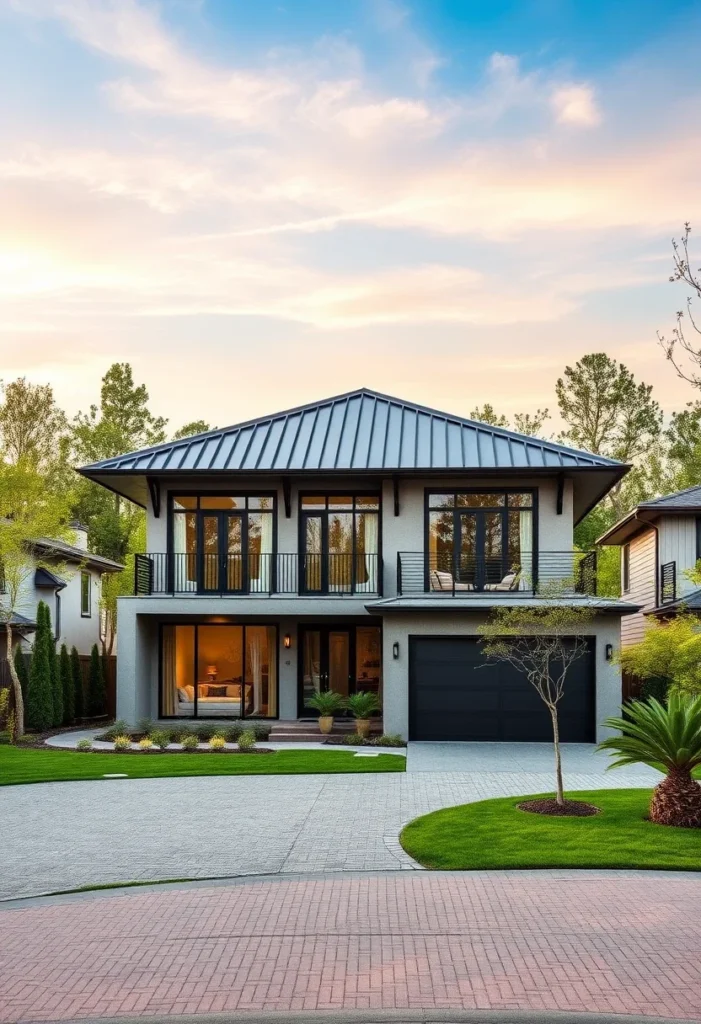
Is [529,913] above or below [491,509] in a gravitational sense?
below

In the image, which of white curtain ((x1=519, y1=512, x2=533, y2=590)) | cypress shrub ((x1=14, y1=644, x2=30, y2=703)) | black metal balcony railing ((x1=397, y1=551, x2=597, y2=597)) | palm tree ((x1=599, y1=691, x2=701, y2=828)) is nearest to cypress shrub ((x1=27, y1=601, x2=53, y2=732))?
cypress shrub ((x1=14, y1=644, x2=30, y2=703))

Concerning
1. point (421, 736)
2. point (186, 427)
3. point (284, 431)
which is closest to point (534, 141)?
point (284, 431)

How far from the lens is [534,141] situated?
1614 cm

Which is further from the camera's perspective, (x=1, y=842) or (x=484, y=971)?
(x=1, y=842)

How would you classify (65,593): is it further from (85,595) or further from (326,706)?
(326,706)

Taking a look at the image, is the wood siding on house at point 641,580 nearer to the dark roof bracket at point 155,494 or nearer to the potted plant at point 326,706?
the potted plant at point 326,706

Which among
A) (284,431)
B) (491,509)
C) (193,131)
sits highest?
(193,131)

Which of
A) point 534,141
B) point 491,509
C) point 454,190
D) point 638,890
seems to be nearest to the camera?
point 638,890

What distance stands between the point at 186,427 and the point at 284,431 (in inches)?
1068

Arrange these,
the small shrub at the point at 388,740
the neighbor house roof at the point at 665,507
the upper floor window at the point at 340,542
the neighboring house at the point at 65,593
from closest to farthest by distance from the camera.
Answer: the small shrub at the point at 388,740 < the upper floor window at the point at 340,542 < the neighboring house at the point at 65,593 < the neighbor house roof at the point at 665,507

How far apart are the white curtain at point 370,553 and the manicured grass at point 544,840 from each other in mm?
11126

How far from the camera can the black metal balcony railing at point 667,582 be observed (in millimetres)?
27752

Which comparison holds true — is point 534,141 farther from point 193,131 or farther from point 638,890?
point 638,890

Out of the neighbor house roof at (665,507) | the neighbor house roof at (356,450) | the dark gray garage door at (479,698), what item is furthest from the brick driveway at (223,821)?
the neighbor house roof at (665,507)
